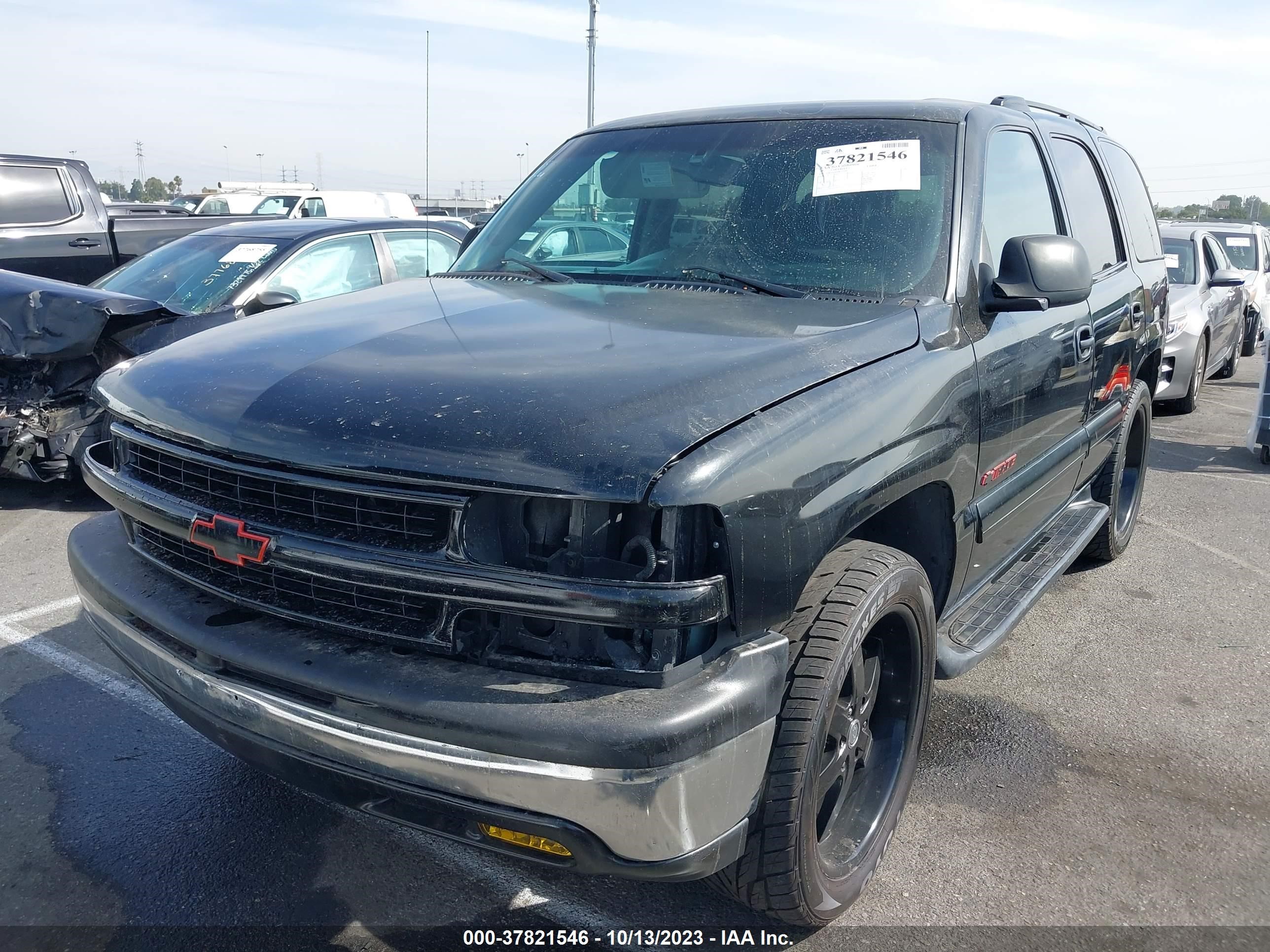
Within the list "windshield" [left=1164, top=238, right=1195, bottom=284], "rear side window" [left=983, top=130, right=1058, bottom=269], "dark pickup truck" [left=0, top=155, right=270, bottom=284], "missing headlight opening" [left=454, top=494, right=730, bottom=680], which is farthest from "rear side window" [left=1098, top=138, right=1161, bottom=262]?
"dark pickup truck" [left=0, top=155, right=270, bottom=284]

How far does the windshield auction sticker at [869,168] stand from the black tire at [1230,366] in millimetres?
10938

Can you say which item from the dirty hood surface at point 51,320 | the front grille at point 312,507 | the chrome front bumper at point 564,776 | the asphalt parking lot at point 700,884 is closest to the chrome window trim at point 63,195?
the dirty hood surface at point 51,320

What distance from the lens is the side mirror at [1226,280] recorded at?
888cm

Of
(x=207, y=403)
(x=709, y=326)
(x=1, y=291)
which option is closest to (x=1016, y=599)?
(x=709, y=326)

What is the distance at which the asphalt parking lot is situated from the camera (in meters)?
2.59

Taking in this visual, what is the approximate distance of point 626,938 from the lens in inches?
99.3

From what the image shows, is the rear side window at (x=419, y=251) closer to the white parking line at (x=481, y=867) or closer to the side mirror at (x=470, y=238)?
the side mirror at (x=470, y=238)

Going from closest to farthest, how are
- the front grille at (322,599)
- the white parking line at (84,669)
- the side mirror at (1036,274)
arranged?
1. the front grille at (322,599)
2. the side mirror at (1036,274)
3. the white parking line at (84,669)

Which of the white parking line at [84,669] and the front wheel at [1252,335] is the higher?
the front wheel at [1252,335]

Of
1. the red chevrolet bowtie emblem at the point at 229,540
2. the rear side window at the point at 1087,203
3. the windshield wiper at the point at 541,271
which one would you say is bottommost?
the red chevrolet bowtie emblem at the point at 229,540

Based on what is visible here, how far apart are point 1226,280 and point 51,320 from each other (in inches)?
354

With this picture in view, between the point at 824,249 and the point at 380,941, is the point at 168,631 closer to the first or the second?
the point at 380,941

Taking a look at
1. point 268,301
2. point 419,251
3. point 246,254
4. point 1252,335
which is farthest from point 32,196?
point 1252,335

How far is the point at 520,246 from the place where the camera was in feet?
12.0
